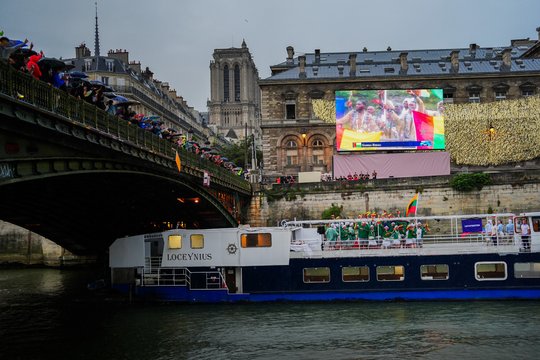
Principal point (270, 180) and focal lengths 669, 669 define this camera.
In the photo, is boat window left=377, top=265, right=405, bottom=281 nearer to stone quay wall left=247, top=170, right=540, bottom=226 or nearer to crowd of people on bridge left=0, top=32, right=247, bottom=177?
crowd of people on bridge left=0, top=32, right=247, bottom=177

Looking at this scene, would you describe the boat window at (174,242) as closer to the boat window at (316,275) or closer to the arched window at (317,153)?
the boat window at (316,275)

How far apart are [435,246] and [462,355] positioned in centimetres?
1121

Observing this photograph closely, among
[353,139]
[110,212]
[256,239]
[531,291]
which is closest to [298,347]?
[256,239]

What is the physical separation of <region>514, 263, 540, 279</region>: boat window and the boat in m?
0.04

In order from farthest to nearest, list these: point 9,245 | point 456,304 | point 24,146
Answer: point 9,245, point 456,304, point 24,146

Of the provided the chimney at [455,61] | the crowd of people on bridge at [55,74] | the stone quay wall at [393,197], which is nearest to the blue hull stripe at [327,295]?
the crowd of people on bridge at [55,74]

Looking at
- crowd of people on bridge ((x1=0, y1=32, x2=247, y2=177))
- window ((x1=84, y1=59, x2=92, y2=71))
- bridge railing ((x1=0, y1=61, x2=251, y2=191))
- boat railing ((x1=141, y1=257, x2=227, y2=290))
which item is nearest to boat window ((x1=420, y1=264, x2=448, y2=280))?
boat railing ((x1=141, y1=257, x2=227, y2=290))

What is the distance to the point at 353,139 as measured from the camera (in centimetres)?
5962

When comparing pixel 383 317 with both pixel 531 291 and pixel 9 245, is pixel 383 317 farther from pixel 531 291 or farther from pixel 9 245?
pixel 9 245

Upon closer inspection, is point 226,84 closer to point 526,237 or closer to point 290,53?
point 290,53

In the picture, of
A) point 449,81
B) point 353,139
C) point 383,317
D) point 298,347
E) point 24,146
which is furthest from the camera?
point 449,81

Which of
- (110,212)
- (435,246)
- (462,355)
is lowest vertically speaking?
(462,355)

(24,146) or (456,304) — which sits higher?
(24,146)

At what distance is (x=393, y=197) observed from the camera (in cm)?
5472
